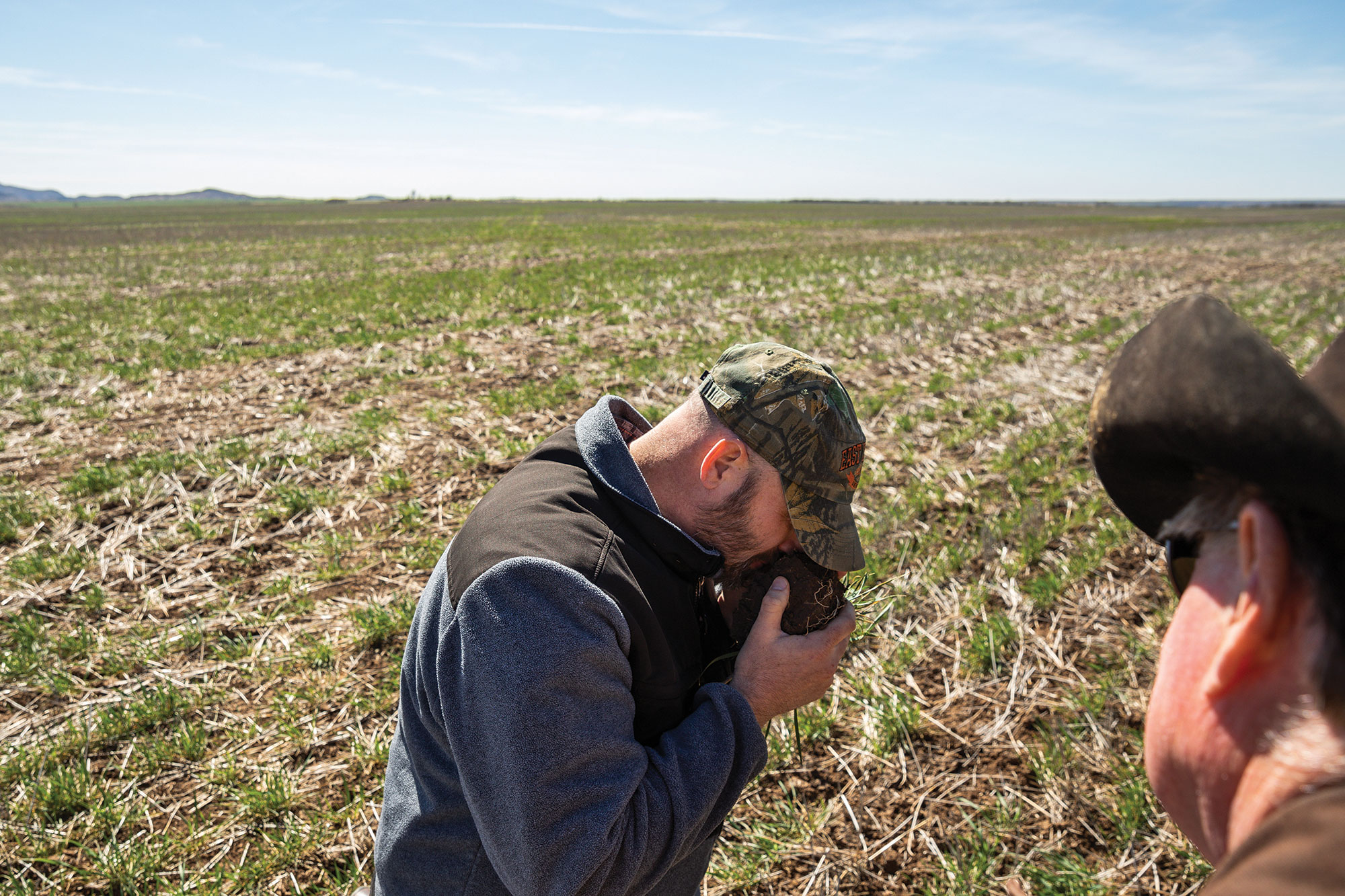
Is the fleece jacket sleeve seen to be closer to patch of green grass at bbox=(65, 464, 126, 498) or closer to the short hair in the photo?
the short hair

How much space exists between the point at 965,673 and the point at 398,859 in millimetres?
3218

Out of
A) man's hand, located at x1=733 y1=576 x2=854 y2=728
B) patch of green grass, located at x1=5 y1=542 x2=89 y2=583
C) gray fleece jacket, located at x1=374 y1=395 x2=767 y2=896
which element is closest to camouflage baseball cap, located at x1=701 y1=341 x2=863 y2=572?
man's hand, located at x1=733 y1=576 x2=854 y2=728

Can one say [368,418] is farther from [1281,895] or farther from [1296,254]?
[1296,254]

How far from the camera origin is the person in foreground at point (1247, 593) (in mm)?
841

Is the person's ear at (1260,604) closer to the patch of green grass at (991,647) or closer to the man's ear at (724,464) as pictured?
the man's ear at (724,464)

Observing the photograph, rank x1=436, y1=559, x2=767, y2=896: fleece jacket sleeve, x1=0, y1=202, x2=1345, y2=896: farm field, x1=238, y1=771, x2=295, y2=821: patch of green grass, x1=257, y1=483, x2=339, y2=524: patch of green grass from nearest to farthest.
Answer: x1=436, y1=559, x2=767, y2=896: fleece jacket sleeve
x1=0, y1=202, x2=1345, y2=896: farm field
x1=238, y1=771, x2=295, y2=821: patch of green grass
x1=257, y1=483, x2=339, y2=524: patch of green grass

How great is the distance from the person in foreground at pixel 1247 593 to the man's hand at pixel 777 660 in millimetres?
1034

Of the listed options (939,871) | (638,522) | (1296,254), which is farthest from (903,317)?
(1296,254)

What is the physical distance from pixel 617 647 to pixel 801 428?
0.81 m

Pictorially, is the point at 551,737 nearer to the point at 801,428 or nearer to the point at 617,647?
the point at 617,647

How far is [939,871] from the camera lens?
303cm

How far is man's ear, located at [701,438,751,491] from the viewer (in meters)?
2.09

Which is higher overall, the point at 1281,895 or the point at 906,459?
the point at 1281,895

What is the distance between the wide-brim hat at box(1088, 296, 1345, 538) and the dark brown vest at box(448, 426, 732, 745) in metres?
1.11
